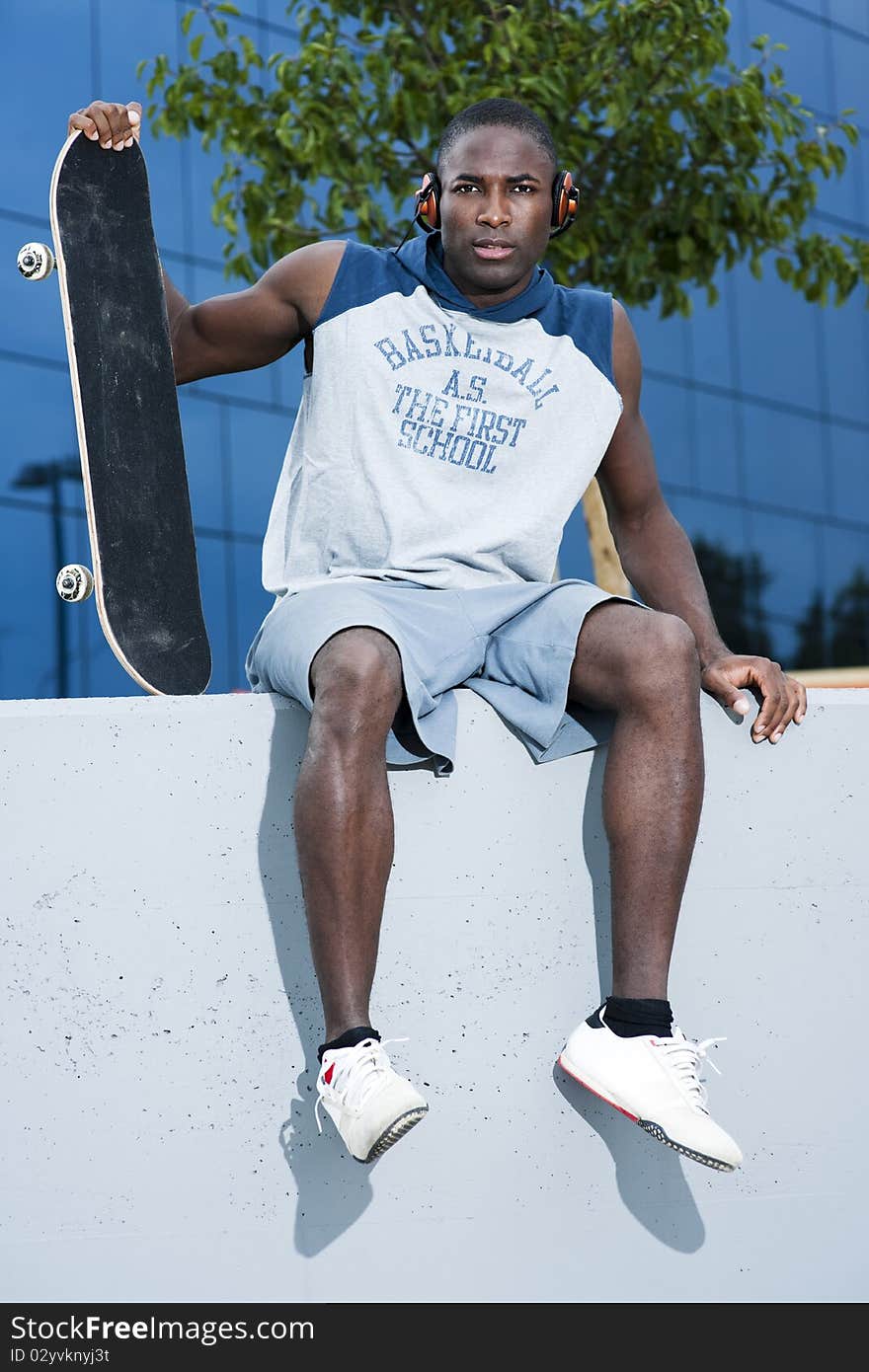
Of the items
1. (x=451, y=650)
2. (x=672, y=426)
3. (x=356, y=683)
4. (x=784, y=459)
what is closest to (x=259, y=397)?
(x=672, y=426)

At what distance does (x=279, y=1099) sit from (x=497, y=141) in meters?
1.77

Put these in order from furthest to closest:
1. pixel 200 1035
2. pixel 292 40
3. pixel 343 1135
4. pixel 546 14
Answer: pixel 292 40, pixel 546 14, pixel 200 1035, pixel 343 1135

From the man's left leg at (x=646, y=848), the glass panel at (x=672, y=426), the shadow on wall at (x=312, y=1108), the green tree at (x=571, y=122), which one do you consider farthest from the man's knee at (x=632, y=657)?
the glass panel at (x=672, y=426)

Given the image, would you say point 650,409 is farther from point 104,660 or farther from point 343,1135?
point 343,1135

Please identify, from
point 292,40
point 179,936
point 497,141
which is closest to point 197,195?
point 292,40

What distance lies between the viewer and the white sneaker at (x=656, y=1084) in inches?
88.0

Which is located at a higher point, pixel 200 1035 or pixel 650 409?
pixel 650 409

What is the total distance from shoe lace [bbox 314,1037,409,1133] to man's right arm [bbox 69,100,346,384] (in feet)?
4.56

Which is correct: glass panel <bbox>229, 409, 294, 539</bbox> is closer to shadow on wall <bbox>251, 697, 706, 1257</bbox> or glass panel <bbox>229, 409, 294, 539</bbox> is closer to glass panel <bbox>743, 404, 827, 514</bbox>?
glass panel <bbox>743, 404, 827, 514</bbox>

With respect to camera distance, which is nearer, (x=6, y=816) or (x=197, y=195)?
(x=6, y=816)

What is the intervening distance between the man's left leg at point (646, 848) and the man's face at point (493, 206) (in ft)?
2.46

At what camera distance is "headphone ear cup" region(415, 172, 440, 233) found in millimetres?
2922

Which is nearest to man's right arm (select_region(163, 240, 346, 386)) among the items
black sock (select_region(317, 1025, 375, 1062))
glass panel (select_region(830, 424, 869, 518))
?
black sock (select_region(317, 1025, 375, 1062))

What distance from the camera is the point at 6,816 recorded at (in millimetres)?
2432
